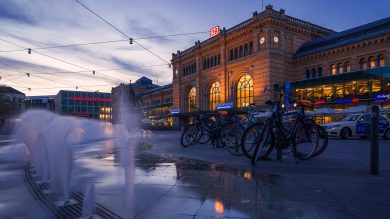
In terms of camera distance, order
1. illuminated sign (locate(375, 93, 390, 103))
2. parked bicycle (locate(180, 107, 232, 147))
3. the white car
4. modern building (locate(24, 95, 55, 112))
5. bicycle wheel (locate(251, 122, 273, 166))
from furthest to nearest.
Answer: modern building (locate(24, 95, 55, 112))
illuminated sign (locate(375, 93, 390, 103))
the white car
parked bicycle (locate(180, 107, 232, 147))
bicycle wheel (locate(251, 122, 273, 166))

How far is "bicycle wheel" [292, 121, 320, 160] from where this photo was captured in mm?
6819

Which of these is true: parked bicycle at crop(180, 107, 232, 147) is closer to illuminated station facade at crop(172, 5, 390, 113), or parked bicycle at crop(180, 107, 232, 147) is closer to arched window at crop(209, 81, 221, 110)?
illuminated station facade at crop(172, 5, 390, 113)

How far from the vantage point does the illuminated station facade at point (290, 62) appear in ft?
99.2

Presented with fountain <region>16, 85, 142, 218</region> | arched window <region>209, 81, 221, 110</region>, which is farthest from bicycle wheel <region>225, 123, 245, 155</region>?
arched window <region>209, 81, 221, 110</region>

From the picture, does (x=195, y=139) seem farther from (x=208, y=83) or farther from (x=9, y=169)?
(x=208, y=83)

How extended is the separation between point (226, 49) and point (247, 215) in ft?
138

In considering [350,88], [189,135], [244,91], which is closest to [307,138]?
[189,135]

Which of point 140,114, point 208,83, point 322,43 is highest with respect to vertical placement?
point 322,43

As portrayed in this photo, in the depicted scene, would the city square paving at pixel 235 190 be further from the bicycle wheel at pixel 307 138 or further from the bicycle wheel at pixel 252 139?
the bicycle wheel at pixel 307 138

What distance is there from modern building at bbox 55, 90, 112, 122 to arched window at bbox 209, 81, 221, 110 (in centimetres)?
6352

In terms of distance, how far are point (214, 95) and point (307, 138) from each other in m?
40.6

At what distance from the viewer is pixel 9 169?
6.42 m

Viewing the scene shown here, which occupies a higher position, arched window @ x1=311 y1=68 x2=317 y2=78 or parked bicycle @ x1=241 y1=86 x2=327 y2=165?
arched window @ x1=311 y1=68 x2=317 y2=78

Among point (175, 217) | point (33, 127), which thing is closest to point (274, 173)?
point (175, 217)
